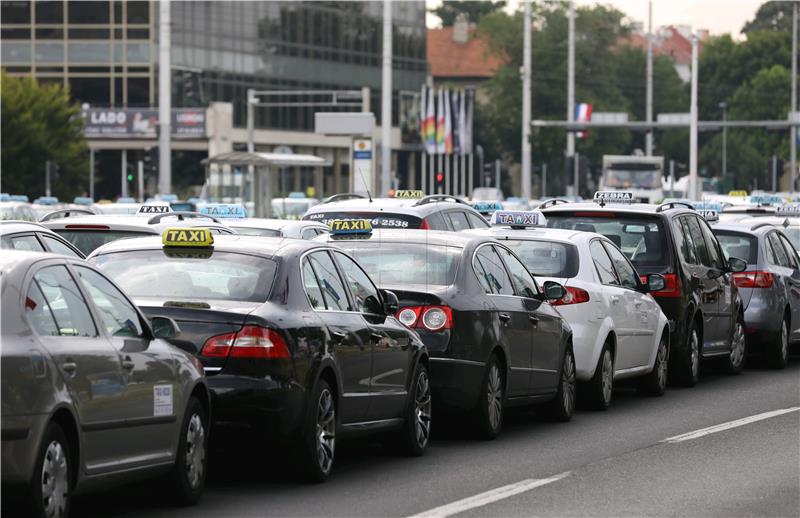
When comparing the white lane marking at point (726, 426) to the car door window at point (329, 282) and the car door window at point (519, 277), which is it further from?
the car door window at point (329, 282)

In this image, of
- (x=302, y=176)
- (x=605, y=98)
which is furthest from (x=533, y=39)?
(x=302, y=176)

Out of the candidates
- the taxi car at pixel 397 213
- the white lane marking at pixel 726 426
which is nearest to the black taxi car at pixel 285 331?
the white lane marking at pixel 726 426

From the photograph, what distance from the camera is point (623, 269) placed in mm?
16797

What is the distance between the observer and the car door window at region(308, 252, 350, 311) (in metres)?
11.2

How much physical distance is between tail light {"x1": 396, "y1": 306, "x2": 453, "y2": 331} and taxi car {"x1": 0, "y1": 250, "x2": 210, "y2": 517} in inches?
121

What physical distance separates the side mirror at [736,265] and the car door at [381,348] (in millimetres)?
8252

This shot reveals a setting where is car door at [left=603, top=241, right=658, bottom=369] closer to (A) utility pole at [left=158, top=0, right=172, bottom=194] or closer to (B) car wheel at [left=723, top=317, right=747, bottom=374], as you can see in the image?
(B) car wheel at [left=723, top=317, right=747, bottom=374]

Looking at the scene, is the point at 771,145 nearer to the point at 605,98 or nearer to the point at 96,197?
the point at 605,98

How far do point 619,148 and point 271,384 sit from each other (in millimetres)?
116429

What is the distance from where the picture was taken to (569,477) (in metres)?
11.4

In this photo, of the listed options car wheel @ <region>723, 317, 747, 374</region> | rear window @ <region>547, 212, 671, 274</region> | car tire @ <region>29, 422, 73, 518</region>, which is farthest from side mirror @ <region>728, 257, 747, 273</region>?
car tire @ <region>29, 422, 73, 518</region>

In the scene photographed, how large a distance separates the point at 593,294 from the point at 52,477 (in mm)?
8234

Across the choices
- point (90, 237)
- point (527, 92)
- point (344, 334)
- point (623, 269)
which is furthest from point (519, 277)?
point (527, 92)

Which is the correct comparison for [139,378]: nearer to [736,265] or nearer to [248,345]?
[248,345]
